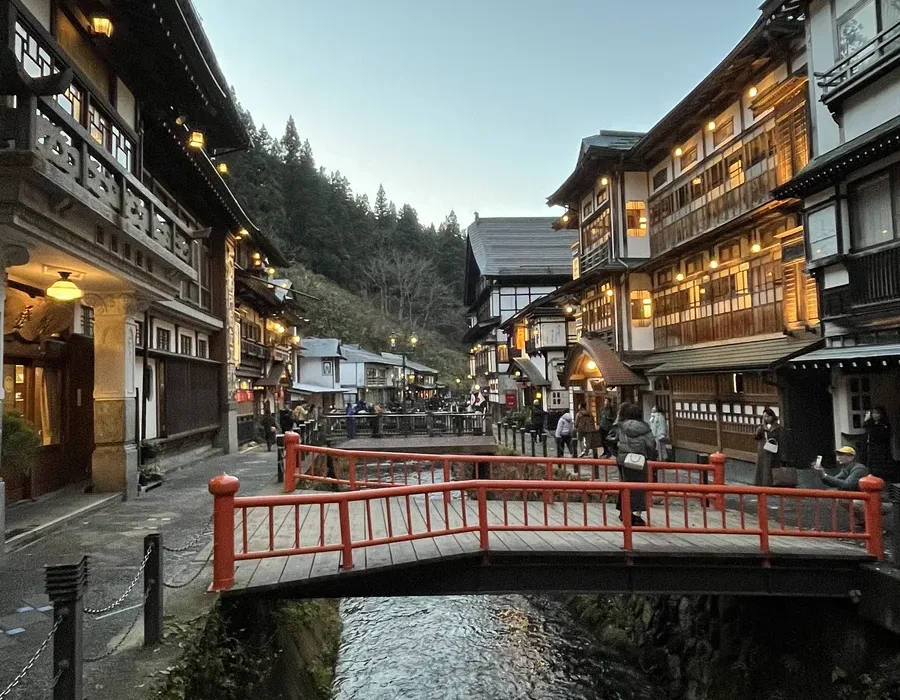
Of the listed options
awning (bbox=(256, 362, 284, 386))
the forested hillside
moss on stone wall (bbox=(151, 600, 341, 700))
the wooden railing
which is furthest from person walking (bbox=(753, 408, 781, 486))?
the forested hillside

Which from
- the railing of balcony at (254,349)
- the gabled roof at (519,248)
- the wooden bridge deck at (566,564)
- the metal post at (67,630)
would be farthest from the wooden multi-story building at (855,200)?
the gabled roof at (519,248)

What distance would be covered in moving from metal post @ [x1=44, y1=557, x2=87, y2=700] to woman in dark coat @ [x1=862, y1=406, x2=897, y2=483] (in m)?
14.3

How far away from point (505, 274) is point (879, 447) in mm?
40329

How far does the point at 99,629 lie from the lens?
6.17 meters

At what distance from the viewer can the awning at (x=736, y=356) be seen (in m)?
15.8

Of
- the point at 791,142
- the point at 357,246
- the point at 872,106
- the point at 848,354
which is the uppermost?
the point at 357,246

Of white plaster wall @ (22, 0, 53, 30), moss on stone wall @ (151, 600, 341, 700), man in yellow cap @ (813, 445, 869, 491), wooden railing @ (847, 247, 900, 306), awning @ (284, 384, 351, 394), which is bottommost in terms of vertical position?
moss on stone wall @ (151, 600, 341, 700)

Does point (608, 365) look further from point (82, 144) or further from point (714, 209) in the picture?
point (82, 144)

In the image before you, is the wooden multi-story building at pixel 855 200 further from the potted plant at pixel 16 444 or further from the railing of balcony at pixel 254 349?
the railing of balcony at pixel 254 349

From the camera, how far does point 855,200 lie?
13.4m

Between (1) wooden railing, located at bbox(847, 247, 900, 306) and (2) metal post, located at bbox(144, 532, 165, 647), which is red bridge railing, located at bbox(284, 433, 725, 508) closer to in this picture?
(2) metal post, located at bbox(144, 532, 165, 647)

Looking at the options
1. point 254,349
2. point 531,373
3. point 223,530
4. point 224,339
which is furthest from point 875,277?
point 254,349

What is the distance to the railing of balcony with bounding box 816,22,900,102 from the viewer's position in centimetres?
1180

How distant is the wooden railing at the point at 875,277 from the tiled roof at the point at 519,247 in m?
37.0
